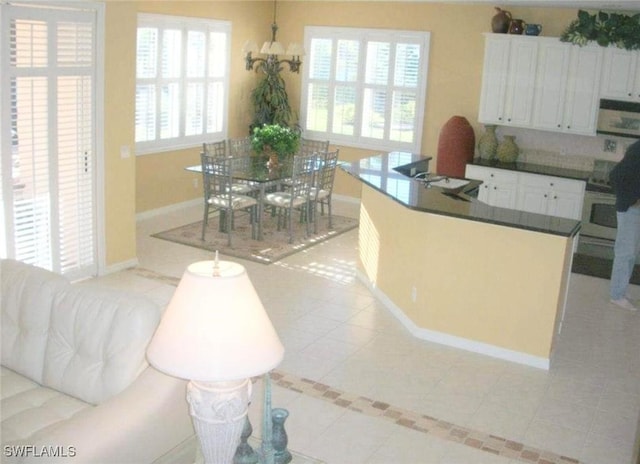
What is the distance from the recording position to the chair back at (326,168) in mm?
8961

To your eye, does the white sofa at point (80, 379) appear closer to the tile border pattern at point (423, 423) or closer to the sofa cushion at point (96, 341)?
the sofa cushion at point (96, 341)

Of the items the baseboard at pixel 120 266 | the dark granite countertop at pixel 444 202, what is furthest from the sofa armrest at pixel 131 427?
the baseboard at pixel 120 266

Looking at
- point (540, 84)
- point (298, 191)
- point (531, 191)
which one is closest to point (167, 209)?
point (298, 191)

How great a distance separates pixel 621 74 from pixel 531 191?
1678 mm

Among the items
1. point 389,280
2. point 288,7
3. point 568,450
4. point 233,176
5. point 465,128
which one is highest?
point 288,7

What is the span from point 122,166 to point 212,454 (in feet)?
15.6

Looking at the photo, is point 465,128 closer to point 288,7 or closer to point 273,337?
point 288,7

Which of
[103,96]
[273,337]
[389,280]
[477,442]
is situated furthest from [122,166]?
[273,337]

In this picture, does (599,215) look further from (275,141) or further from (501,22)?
(275,141)

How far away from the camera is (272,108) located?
1085 centimetres

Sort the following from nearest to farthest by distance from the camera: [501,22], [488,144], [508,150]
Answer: [501,22] < [508,150] < [488,144]

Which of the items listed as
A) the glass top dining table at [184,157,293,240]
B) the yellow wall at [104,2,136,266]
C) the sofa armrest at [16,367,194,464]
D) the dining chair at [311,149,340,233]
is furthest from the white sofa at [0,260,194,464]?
the dining chair at [311,149,340,233]

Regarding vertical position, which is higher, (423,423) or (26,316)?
(26,316)

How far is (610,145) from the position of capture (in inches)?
356
